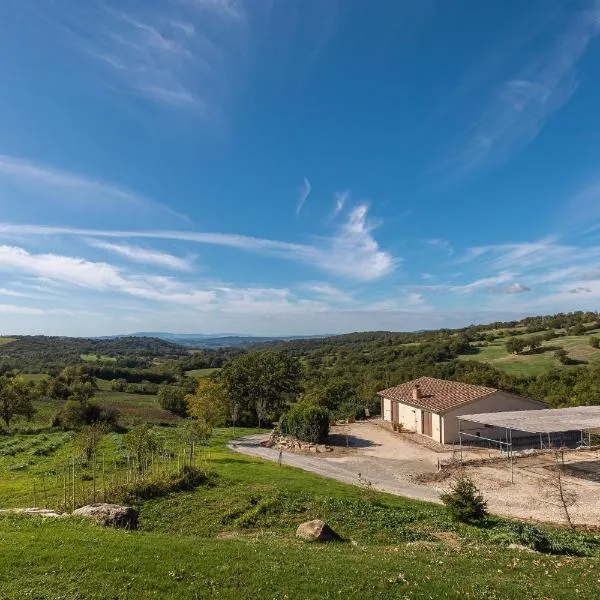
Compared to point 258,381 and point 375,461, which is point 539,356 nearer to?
point 258,381

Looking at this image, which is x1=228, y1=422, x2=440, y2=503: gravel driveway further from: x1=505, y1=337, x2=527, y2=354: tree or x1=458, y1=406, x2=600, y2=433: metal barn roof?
x1=505, y1=337, x2=527, y2=354: tree

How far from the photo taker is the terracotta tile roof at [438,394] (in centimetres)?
4128

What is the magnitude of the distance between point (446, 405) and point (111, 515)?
104 feet

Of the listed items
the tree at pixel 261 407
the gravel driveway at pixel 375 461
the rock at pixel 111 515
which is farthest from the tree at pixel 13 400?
the rock at pixel 111 515

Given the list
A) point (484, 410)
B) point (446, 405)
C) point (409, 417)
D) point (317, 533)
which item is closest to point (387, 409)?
point (409, 417)

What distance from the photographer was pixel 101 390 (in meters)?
95.9

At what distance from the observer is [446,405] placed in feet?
134

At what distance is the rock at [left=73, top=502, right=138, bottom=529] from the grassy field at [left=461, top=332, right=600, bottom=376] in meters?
70.4

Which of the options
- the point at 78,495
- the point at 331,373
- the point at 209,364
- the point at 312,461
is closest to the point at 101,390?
the point at 331,373

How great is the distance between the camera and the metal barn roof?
31.6 metres

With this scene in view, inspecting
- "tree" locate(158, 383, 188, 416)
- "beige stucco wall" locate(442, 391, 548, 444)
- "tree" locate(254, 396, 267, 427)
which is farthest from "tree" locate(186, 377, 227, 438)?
"tree" locate(158, 383, 188, 416)

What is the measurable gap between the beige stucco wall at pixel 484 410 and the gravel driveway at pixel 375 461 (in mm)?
3350

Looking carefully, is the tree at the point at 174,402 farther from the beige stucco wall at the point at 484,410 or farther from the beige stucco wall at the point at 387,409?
the beige stucco wall at the point at 484,410

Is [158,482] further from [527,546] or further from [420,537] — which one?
[527,546]
